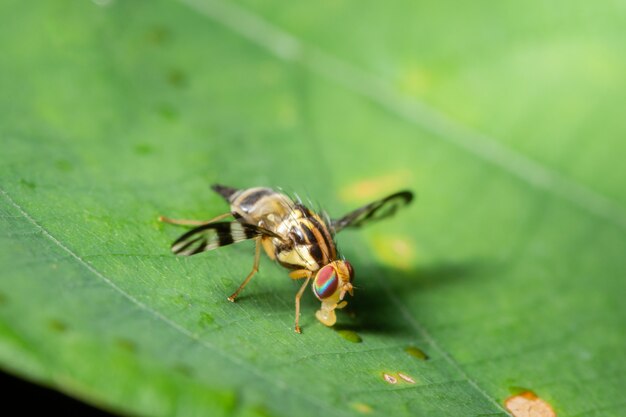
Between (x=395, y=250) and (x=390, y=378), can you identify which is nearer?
(x=390, y=378)

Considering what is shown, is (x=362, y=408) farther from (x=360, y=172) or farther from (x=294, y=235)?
(x=360, y=172)

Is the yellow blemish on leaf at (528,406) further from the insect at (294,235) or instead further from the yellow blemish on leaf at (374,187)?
the yellow blemish on leaf at (374,187)

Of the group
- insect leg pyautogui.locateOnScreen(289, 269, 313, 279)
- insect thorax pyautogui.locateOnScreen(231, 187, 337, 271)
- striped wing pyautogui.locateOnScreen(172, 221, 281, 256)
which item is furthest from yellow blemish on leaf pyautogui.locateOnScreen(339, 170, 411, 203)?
striped wing pyautogui.locateOnScreen(172, 221, 281, 256)

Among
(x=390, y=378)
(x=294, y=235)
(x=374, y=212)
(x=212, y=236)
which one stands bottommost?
(x=390, y=378)

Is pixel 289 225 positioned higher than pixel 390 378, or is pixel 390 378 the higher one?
pixel 289 225

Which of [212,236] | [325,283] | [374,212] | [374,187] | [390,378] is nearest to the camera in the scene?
[390,378]

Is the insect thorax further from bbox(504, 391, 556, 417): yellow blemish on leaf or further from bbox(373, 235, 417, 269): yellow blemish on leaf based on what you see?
bbox(504, 391, 556, 417): yellow blemish on leaf

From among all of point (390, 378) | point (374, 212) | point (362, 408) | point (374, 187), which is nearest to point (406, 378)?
point (390, 378)

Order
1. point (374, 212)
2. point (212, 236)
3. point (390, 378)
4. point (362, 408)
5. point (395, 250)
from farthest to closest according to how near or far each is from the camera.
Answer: point (395, 250)
point (374, 212)
point (212, 236)
point (390, 378)
point (362, 408)

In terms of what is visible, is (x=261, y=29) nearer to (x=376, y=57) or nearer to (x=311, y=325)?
(x=376, y=57)
